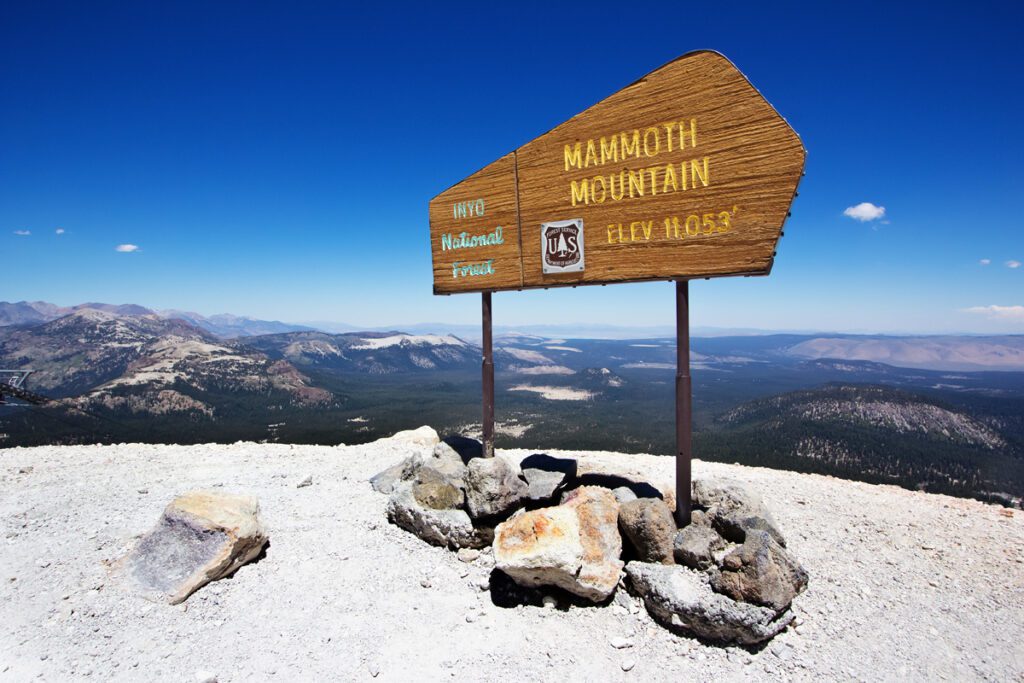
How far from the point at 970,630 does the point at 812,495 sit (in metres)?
4.91

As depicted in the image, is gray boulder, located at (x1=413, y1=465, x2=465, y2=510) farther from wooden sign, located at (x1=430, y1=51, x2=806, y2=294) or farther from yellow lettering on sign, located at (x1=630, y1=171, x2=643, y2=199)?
yellow lettering on sign, located at (x1=630, y1=171, x2=643, y2=199)

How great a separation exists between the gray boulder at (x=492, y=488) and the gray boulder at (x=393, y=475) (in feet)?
9.61

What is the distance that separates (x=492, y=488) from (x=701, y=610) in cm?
457

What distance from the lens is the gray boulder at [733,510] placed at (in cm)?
904

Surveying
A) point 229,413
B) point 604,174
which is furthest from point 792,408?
point 229,413

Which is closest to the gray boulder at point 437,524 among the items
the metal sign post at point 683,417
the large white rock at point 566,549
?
the large white rock at point 566,549

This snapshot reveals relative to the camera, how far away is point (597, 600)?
26.8ft

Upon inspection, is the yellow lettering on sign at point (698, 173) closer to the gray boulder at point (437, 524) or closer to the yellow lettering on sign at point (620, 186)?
the yellow lettering on sign at point (620, 186)

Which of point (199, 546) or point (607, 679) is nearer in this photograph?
point (607, 679)

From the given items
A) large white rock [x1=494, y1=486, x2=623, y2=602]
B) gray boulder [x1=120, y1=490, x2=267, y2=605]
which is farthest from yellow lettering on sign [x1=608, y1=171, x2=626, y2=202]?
gray boulder [x1=120, y1=490, x2=267, y2=605]

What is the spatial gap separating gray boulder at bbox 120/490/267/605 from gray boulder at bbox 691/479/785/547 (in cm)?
971

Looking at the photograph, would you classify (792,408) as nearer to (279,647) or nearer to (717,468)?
(717,468)

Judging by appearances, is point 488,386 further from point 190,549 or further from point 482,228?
point 190,549

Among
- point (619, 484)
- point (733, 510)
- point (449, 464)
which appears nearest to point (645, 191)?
point (619, 484)
